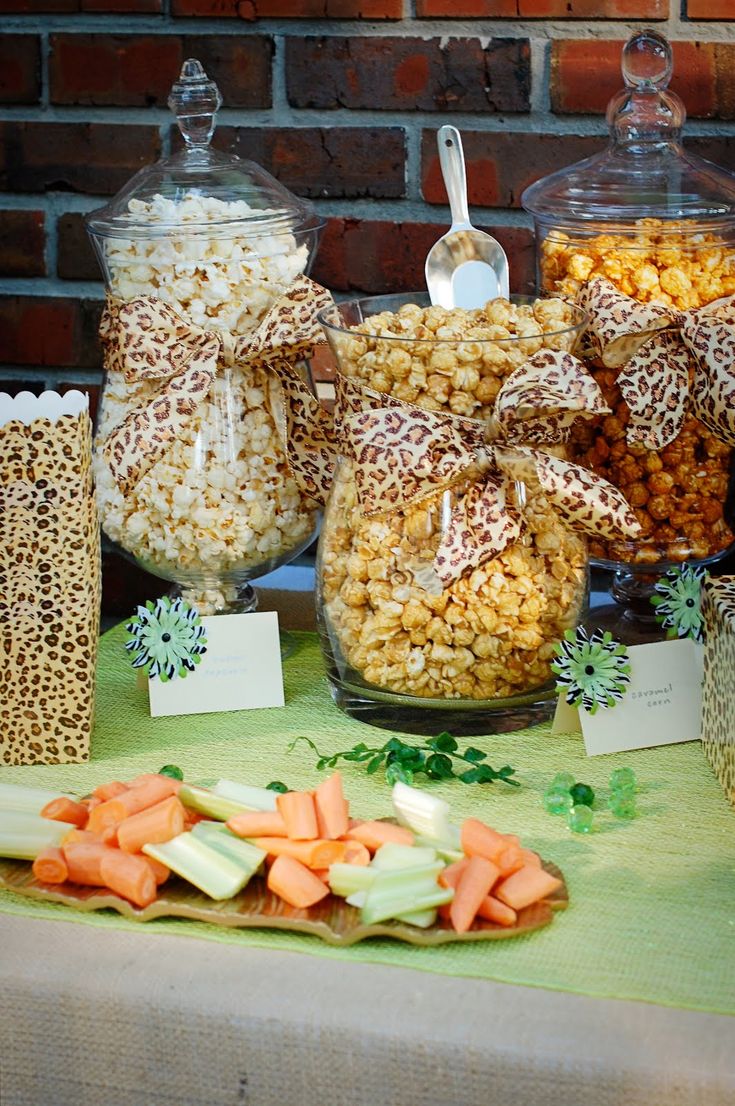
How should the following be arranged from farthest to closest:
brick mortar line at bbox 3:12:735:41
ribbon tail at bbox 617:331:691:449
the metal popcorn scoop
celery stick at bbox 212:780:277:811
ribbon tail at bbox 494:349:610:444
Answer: brick mortar line at bbox 3:12:735:41, the metal popcorn scoop, ribbon tail at bbox 617:331:691:449, ribbon tail at bbox 494:349:610:444, celery stick at bbox 212:780:277:811

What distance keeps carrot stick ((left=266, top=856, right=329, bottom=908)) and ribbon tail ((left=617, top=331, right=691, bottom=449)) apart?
19.3 inches

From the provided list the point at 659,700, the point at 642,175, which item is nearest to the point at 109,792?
the point at 659,700

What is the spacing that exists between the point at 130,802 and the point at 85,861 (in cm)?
5

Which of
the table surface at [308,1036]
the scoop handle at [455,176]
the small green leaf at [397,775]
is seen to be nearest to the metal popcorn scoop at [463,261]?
the scoop handle at [455,176]

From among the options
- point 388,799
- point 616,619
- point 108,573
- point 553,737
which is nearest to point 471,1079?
point 388,799

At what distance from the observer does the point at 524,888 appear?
0.82m

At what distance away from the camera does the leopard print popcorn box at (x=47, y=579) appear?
1.03m

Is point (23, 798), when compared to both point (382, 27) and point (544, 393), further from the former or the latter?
point (382, 27)

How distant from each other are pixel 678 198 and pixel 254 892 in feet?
2.24

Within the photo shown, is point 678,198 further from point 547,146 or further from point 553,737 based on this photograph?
point 553,737

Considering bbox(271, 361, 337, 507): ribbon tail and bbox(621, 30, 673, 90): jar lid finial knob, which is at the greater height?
bbox(621, 30, 673, 90): jar lid finial knob

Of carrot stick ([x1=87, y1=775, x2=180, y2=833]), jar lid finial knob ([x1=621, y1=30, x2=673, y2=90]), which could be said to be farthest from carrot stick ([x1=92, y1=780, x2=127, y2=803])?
jar lid finial knob ([x1=621, y1=30, x2=673, y2=90])

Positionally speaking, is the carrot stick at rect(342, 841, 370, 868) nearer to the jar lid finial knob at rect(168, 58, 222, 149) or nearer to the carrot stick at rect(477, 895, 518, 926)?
the carrot stick at rect(477, 895, 518, 926)

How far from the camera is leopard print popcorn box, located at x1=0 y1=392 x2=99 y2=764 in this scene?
1.03 meters
